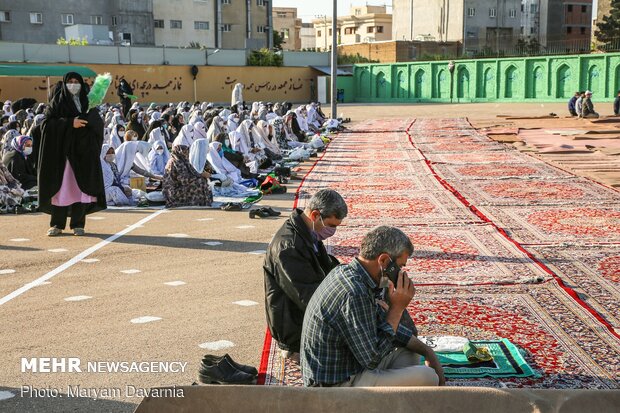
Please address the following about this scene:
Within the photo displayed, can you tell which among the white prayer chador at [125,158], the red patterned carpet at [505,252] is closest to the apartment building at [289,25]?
the red patterned carpet at [505,252]

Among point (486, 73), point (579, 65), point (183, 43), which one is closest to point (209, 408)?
point (579, 65)

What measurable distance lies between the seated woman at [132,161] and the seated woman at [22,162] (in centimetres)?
119

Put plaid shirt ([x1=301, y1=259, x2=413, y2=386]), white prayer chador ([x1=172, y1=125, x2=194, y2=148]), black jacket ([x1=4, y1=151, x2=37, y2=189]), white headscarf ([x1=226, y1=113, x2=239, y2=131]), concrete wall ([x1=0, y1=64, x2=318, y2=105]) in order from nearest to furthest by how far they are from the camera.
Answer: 1. plaid shirt ([x1=301, y1=259, x2=413, y2=386])
2. black jacket ([x1=4, y1=151, x2=37, y2=189])
3. white prayer chador ([x1=172, y1=125, x2=194, y2=148])
4. white headscarf ([x1=226, y1=113, x2=239, y2=131])
5. concrete wall ([x1=0, y1=64, x2=318, y2=105])

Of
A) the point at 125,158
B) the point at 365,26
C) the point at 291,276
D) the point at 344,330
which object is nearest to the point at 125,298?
the point at 291,276

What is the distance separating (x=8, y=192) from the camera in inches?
379

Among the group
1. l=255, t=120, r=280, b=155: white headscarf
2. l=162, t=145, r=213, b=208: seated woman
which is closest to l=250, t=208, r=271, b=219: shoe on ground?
l=162, t=145, r=213, b=208: seated woman

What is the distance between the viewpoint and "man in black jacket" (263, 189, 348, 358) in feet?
13.1

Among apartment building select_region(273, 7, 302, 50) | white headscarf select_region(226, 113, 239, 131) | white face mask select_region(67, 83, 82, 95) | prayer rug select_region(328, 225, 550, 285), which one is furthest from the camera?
apartment building select_region(273, 7, 302, 50)

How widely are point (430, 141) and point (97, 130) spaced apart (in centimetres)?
1214

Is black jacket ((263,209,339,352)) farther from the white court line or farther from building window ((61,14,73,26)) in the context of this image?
building window ((61,14,73,26))

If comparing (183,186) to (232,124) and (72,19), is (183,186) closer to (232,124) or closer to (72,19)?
(232,124)

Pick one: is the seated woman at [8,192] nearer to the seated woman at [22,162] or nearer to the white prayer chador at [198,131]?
the seated woman at [22,162]

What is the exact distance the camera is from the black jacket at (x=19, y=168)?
10.9 metres

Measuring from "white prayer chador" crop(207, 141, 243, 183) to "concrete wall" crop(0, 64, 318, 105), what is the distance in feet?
72.6
